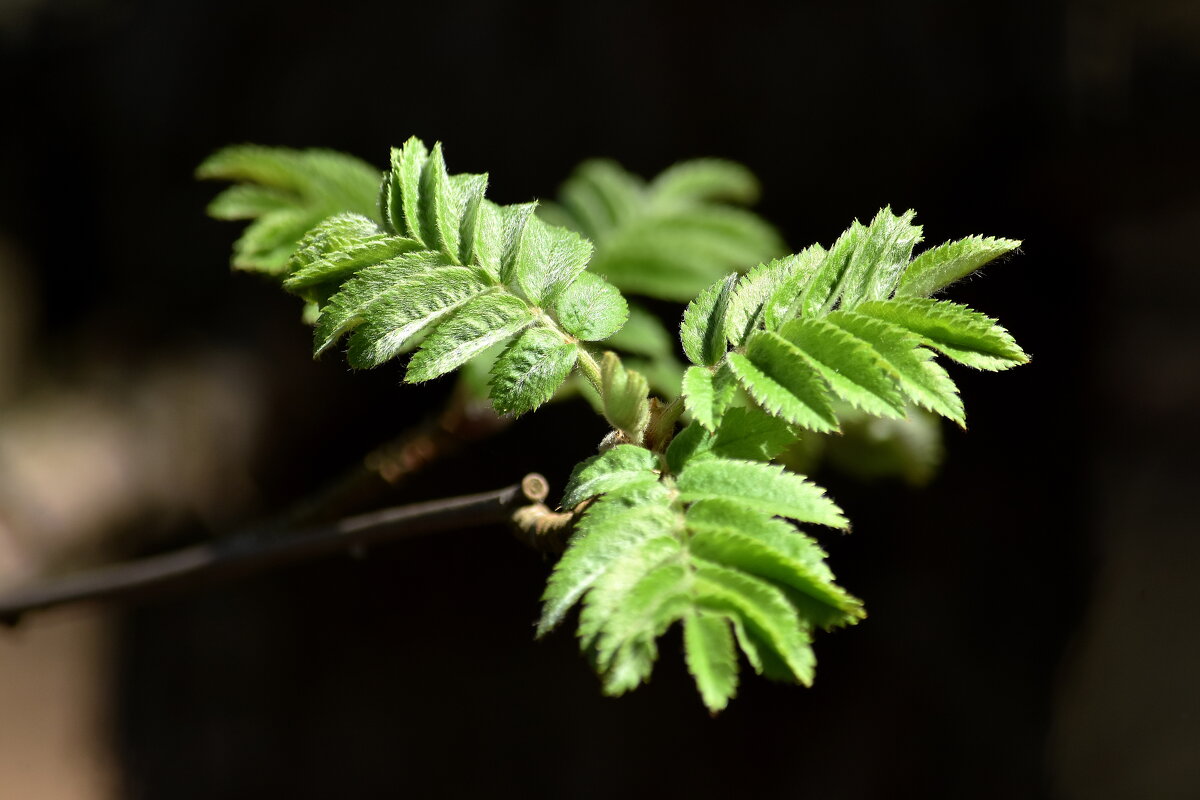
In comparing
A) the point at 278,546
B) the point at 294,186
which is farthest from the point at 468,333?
the point at 278,546

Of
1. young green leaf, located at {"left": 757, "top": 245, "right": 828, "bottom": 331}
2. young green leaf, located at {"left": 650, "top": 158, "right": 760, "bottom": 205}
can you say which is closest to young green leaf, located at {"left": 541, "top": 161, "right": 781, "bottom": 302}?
young green leaf, located at {"left": 650, "top": 158, "right": 760, "bottom": 205}

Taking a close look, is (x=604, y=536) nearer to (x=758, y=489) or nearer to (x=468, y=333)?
(x=758, y=489)

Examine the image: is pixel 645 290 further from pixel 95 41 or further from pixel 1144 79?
pixel 95 41

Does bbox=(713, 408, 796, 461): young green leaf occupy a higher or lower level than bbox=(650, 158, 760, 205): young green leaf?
lower

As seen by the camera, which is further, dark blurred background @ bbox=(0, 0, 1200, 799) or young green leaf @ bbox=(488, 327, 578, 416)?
dark blurred background @ bbox=(0, 0, 1200, 799)

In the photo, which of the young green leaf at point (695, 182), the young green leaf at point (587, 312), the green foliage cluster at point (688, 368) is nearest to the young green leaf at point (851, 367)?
the green foliage cluster at point (688, 368)

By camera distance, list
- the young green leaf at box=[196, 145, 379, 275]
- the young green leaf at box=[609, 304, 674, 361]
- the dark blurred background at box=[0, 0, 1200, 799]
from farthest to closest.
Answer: the dark blurred background at box=[0, 0, 1200, 799]
the young green leaf at box=[609, 304, 674, 361]
the young green leaf at box=[196, 145, 379, 275]

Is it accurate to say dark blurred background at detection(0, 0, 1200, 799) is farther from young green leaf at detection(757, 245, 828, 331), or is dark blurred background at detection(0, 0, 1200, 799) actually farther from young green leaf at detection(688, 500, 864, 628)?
young green leaf at detection(688, 500, 864, 628)

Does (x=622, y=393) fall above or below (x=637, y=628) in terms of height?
above
